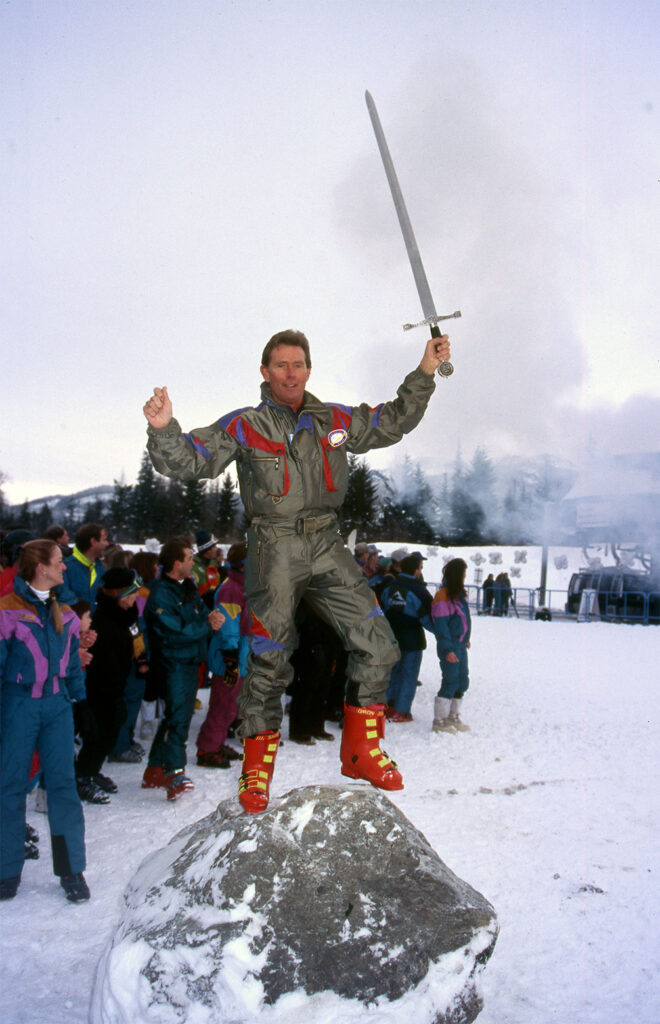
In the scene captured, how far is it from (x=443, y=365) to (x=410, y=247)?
1.98 ft

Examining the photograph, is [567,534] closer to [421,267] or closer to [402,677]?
[402,677]

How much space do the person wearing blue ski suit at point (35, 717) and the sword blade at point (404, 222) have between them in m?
2.86

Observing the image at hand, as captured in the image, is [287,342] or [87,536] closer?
[287,342]

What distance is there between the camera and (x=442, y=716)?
30.4 ft

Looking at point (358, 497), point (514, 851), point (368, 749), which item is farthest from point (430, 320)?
point (358, 497)

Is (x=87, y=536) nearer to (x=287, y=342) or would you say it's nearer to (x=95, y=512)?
(x=287, y=342)

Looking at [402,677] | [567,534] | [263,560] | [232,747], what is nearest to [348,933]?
[263,560]

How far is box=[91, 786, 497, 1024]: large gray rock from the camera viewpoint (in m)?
2.99

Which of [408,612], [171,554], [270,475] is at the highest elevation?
[270,475]

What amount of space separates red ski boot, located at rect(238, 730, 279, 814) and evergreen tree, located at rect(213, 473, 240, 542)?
51522 mm

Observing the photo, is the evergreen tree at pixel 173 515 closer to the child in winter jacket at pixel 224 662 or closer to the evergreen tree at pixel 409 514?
the evergreen tree at pixel 409 514

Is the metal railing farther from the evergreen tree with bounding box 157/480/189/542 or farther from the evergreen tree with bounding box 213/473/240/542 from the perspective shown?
the evergreen tree with bounding box 157/480/189/542

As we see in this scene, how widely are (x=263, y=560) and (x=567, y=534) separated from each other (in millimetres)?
35874

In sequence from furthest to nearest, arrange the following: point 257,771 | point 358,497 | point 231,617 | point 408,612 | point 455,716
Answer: point 358,497 < point 408,612 < point 455,716 < point 231,617 < point 257,771
